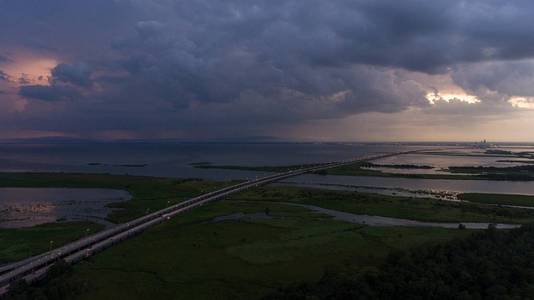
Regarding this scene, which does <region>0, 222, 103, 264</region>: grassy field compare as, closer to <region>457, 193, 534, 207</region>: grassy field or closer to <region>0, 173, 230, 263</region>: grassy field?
<region>0, 173, 230, 263</region>: grassy field

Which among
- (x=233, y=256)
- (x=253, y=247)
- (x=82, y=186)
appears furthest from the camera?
→ (x=82, y=186)

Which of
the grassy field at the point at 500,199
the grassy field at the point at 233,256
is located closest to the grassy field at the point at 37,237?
the grassy field at the point at 233,256


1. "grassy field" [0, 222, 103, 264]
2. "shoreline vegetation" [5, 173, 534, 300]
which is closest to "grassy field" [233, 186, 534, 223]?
"shoreline vegetation" [5, 173, 534, 300]

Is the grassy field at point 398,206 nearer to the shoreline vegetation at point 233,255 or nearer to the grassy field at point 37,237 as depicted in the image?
the shoreline vegetation at point 233,255

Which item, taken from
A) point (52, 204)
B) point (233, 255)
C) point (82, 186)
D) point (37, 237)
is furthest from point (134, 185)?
point (233, 255)

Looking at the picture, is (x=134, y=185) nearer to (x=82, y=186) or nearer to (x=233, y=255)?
(x=82, y=186)
